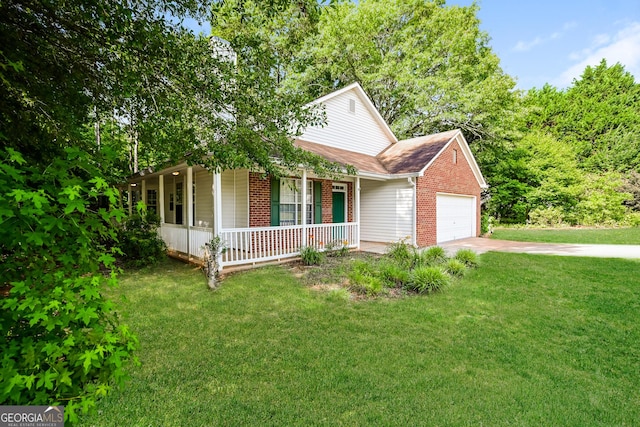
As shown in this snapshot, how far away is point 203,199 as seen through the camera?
11523mm

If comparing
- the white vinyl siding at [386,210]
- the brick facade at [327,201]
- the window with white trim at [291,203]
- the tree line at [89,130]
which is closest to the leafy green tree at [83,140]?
the tree line at [89,130]

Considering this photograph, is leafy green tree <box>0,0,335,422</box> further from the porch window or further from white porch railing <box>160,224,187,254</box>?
the porch window

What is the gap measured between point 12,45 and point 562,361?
307 inches

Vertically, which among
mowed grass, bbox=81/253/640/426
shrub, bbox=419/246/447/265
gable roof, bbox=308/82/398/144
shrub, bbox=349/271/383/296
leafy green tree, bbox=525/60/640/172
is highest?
leafy green tree, bbox=525/60/640/172

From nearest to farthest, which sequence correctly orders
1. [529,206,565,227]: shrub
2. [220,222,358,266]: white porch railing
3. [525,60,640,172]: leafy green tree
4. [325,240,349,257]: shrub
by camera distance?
[220,222,358,266]: white porch railing → [325,240,349,257]: shrub → [529,206,565,227]: shrub → [525,60,640,172]: leafy green tree

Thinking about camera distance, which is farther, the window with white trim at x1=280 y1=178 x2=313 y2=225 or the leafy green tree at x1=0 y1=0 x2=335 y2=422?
the window with white trim at x1=280 y1=178 x2=313 y2=225

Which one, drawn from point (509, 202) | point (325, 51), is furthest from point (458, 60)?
point (509, 202)

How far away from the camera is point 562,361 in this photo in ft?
13.3

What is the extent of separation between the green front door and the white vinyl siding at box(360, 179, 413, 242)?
1.53 m

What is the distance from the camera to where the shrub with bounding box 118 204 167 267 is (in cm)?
922

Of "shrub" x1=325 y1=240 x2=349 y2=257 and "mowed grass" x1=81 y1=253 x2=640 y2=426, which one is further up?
"shrub" x1=325 y1=240 x2=349 y2=257

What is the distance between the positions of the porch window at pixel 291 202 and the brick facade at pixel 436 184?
158 inches

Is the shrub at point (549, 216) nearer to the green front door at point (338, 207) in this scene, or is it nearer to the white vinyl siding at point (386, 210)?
the white vinyl siding at point (386, 210)

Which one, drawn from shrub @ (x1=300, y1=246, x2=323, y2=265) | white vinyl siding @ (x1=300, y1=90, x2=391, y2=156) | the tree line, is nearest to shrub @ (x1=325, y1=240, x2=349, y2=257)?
shrub @ (x1=300, y1=246, x2=323, y2=265)
